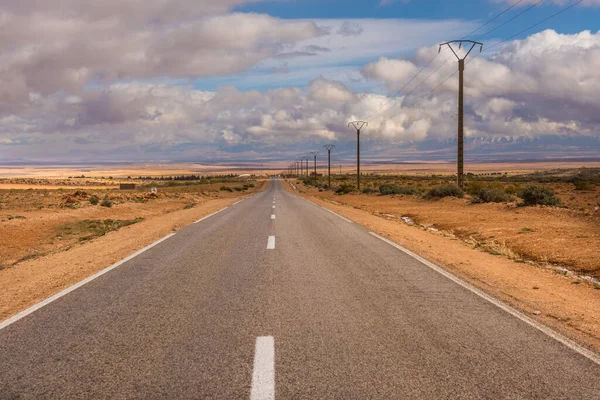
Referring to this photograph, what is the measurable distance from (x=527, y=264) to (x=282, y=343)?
8.51 meters

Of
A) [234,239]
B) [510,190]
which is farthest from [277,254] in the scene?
[510,190]

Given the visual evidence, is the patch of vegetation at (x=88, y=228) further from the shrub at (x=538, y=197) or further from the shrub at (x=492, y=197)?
the shrub at (x=538, y=197)

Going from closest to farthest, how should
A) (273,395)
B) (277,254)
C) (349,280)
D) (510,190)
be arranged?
(273,395) → (349,280) → (277,254) → (510,190)

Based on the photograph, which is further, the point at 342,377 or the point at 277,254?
the point at 277,254

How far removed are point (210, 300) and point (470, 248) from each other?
373 inches

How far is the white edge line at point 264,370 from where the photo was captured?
168 inches

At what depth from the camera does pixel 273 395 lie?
4238mm

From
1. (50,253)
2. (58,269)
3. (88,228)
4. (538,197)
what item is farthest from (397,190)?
(58,269)

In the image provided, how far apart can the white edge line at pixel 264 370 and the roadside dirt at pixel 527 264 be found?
3547 mm

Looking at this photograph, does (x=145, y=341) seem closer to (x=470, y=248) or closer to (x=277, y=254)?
(x=277, y=254)

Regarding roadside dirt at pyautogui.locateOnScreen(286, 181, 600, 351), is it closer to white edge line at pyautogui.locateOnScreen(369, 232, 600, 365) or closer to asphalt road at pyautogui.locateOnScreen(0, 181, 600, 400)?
white edge line at pyautogui.locateOnScreen(369, 232, 600, 365)

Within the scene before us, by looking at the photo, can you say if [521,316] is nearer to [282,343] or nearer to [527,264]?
[282,343]

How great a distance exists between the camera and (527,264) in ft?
39.3

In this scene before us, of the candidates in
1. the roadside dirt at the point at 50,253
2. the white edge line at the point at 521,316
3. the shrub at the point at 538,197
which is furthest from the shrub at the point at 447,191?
the white edge line at the point at 521,316
